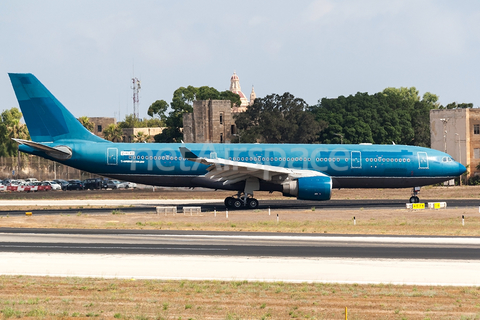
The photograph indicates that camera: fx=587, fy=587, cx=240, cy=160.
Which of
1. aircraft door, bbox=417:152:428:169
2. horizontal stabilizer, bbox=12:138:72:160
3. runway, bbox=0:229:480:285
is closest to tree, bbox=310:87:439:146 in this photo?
aircraft door, bbox=417:152:428:169

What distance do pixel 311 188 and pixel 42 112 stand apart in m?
20.5

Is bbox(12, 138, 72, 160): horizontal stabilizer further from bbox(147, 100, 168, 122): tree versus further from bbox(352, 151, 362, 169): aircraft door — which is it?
bbox(147, 100, 168, 122): tree

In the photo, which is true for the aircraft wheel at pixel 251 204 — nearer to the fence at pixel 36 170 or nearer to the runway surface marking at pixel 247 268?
the runway surface marking at pixel 247 268

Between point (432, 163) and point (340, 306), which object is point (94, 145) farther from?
point (340, 306)

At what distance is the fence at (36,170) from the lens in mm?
115000

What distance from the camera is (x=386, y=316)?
1388 cm

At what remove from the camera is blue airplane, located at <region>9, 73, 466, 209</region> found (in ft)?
141

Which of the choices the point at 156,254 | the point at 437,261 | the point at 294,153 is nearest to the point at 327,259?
the point at 437,261

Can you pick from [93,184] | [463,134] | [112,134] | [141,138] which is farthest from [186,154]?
[112,134]

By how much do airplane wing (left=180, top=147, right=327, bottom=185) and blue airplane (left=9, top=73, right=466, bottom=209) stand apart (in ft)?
0.24

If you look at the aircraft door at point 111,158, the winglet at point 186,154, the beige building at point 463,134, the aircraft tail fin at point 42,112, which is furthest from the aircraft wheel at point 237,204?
the beige building at point 463,134

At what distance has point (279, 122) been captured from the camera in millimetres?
113000

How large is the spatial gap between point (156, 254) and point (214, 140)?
98.2m

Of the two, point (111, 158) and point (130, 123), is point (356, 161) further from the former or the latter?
point (130, 123)
